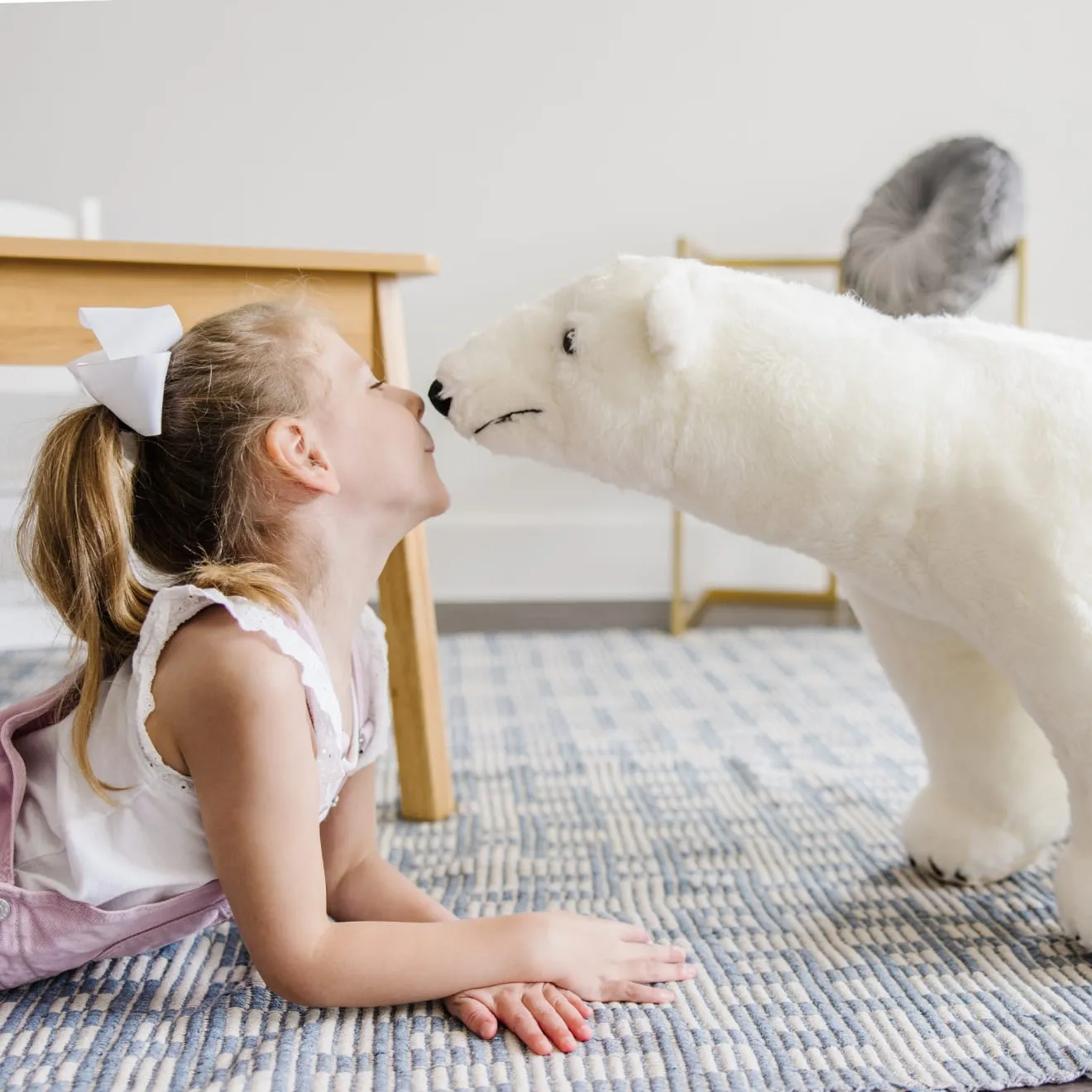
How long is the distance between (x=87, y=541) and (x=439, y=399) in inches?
10.8

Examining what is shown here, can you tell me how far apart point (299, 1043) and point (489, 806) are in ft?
1.49

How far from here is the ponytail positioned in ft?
2.41

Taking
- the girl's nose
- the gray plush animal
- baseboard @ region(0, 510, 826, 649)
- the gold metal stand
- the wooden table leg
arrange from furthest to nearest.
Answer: baseboard @ region(0, 510, 826, 649) < the gold metal stand < the gray plush animal < the wooden table leg < the girl's nose

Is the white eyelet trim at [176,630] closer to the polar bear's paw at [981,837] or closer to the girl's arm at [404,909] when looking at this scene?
the girl's arm at [404,909]

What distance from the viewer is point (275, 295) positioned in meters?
0.91

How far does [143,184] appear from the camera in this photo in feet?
6.66

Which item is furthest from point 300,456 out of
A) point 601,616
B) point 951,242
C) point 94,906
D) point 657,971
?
point 601,616

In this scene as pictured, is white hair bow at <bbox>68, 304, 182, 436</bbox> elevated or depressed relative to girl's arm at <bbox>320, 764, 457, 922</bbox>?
elevated

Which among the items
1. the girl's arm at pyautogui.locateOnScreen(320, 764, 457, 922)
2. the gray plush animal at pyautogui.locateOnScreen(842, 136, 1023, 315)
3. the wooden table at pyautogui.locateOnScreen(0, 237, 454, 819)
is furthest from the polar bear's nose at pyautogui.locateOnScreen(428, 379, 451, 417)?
the gray plush animal at pyautogui.locateOnScreen(842, 136, 1023, 315)

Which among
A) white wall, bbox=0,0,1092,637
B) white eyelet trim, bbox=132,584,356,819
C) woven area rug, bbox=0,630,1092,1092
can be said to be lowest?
woven area rug, bbox=0,630,1092,1092

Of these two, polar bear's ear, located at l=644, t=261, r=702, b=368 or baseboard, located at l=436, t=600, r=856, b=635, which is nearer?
polar bear's ear, located at l=644, t=261, r=702, b=368

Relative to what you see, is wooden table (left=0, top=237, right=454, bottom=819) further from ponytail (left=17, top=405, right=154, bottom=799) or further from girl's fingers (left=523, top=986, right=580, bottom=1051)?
girl's fingers (left=523, top=986, right=580, bottom=1051)

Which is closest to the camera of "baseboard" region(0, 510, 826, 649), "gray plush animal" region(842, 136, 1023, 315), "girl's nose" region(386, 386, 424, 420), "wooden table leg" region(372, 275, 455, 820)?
"girl's nose" region(386, 386, 424, 420)

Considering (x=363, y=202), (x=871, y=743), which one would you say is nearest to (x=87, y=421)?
(x=871, y=743)
